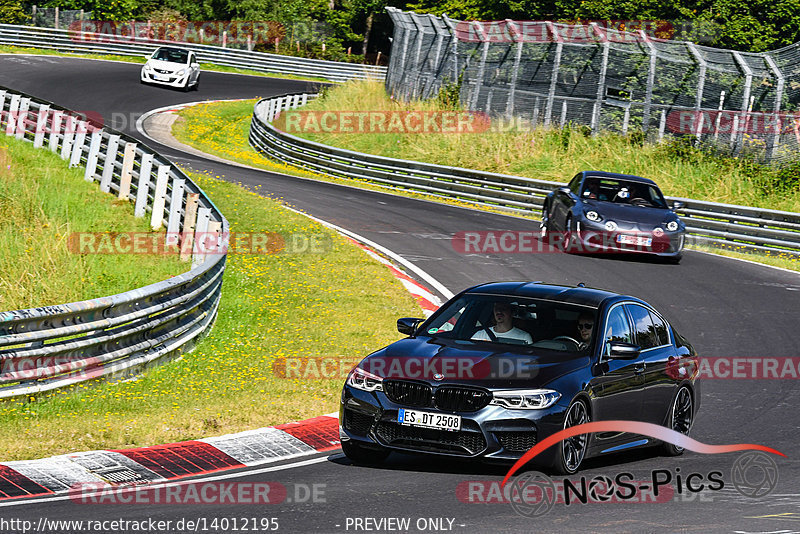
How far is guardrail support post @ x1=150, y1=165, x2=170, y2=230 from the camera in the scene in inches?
730

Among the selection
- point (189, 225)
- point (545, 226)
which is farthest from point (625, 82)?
point (189, 225)

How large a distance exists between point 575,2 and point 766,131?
117ft

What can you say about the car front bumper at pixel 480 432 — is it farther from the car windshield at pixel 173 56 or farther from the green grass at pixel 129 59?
the green grass at pixel 129 59

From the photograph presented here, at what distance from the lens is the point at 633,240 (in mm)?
19891

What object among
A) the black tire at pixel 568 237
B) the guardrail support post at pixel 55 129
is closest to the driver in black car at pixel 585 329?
the black tire at pixel 568 237

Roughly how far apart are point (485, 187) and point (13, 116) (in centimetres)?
1165

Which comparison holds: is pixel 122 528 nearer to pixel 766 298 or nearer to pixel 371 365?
pixel 371 365

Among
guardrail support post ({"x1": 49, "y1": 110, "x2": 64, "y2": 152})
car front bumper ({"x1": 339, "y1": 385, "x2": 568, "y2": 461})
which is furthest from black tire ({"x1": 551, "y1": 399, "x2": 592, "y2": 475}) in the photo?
guardrail support post ({"x1": 49, "y1": 110, "x2": 64, "y2": 152})

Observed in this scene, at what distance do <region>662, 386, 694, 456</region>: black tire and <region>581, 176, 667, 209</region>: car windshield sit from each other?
10472mm

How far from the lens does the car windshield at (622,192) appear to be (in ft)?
67.6

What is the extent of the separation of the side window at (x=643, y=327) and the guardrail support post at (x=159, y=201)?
34.2 ft

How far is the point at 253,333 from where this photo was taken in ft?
47.2

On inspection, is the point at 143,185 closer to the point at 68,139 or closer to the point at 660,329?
the point at 68,139

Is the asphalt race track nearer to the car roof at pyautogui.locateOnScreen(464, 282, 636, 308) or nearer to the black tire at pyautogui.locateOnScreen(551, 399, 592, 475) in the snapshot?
the black tire at pyautogui.locateOnScreen(551, 399, 592, 475)
